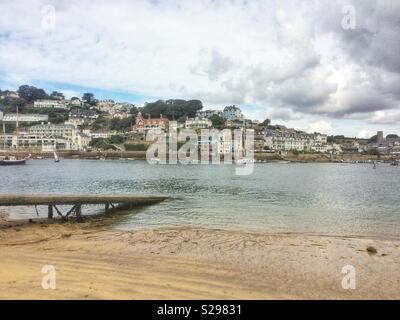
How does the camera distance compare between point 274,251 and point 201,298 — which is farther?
point 274,251

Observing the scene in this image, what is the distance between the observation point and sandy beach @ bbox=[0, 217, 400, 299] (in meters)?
10.3

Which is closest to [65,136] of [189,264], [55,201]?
[55,201]

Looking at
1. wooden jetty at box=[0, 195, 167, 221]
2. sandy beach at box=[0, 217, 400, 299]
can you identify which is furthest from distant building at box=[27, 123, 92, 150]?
sandy beach at box=[0, 217, 400, 299]

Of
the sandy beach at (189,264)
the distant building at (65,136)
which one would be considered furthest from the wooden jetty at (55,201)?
the distant building at (65,136)

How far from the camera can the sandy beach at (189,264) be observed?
10.3 metres

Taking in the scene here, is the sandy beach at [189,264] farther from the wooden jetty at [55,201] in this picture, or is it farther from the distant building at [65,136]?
the distant building at [65,136]

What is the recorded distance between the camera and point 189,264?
1355cm

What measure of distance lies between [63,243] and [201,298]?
9.42m

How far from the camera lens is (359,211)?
31625 millimetres

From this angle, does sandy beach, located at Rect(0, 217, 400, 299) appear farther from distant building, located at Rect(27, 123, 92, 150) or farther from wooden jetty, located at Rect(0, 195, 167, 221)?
distant building, located at Rect(27, 123, 92, 150)

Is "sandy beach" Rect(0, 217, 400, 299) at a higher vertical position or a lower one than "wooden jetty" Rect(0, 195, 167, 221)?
lower

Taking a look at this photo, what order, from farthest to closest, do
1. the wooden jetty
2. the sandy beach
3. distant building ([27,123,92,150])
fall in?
1. distant building ([27,123,92,150])
2. the wooden jetty
3. the sandy beach
